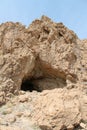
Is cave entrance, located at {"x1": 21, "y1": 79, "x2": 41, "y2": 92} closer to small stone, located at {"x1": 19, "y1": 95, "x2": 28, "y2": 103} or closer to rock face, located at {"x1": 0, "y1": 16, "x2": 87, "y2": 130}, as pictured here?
rock face, located at {"x1": 0, "y1": 16, "x2": 87, "y2": 130}

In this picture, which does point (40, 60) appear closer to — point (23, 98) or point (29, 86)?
point (29, 86)

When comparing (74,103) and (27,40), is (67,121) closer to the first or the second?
(74,103)

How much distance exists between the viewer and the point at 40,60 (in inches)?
617

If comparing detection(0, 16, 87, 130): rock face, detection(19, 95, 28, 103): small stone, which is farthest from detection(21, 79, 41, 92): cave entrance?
detection(19, 95, 28, 103): small stone

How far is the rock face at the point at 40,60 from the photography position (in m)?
14.1

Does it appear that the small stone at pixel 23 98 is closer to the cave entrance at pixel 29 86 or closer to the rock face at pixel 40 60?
the rock face at pixel 40 60

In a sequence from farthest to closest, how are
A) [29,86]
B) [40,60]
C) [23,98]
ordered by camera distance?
[29,86] < [40,60] < [23,98]

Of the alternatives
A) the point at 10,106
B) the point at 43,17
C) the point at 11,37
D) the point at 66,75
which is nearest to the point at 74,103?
the point at 10,106

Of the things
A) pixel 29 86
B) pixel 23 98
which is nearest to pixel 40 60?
pixel 29 86

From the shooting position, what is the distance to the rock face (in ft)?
46.4

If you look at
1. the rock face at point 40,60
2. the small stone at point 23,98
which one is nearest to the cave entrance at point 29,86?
the rock face at point 40,60

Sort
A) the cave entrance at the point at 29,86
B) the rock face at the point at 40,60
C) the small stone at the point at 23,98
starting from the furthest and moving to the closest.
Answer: the cave entrance at the point at 29,86 < the rock face at the point at 40,60 < the small stone at the point at 23,98

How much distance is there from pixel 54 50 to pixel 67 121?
6292mm

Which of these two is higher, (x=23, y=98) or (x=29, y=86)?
(x=29, y=86)
